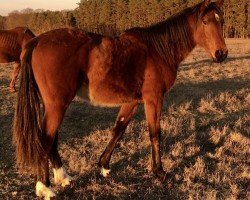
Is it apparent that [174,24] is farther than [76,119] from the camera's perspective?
No

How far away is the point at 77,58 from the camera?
13.5ft

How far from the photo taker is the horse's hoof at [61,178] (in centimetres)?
437

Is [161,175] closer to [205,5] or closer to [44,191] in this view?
[44,191]

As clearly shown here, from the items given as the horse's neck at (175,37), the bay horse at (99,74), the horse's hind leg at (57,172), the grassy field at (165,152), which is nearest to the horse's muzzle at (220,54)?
the bay horse at (99,74)

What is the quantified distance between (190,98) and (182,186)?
4.54m

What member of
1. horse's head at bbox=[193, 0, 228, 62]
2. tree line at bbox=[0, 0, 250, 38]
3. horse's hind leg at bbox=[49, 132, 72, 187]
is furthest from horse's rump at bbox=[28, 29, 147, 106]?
tree line at bbox=[0, 0, 250, 38]

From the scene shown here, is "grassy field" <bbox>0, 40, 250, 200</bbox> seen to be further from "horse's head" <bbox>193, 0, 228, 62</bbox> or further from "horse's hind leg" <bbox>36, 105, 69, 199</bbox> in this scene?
"horse's head" <bbox>193, 0, 228, 62</bbox>

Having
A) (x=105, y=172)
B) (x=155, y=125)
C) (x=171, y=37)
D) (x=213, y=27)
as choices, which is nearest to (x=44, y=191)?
(x=105, y=172)

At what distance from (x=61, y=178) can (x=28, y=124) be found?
34.1 inches

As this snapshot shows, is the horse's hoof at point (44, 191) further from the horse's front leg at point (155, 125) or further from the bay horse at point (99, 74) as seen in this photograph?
the horse's front leg at point (155, 125)

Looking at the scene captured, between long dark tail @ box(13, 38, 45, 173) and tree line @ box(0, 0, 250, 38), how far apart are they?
130ft

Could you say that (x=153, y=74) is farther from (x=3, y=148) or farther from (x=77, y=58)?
(x=3, y=148)

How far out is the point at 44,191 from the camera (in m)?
4.05

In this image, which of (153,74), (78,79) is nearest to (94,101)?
(78,79)
